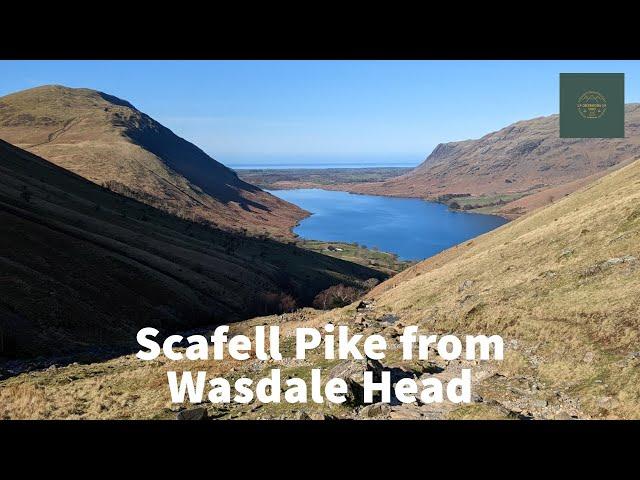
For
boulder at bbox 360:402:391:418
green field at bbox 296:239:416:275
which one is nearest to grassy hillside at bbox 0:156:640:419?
boulder at bbox 360:402:391:418

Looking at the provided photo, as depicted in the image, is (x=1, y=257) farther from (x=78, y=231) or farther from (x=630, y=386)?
(x=630, y=386)

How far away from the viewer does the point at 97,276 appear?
166 feet

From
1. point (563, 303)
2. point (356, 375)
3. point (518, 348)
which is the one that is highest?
point (563, 303)

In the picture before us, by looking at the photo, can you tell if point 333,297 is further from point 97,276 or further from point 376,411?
point 376,411

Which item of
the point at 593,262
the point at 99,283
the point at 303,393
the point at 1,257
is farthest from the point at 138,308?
the point at 593,262

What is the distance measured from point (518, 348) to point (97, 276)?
150 ft

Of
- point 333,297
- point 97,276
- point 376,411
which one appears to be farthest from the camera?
point 333,297

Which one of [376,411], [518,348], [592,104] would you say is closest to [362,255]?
[518,348]

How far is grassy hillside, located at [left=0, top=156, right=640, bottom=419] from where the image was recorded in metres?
16.6

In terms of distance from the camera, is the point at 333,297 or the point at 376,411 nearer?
the point at 376,411

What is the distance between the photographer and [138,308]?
50.7 metres

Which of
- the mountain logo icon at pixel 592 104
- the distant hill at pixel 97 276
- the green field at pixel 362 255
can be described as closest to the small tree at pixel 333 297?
the distant hill at pixel 97 276
